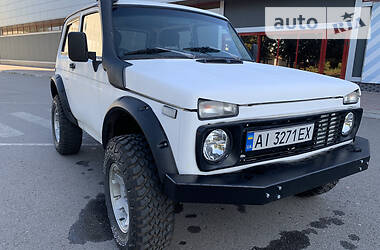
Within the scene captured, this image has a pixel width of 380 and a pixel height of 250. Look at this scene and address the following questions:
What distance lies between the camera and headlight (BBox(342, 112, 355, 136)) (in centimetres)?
260

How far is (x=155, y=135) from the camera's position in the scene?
1983 millimetres

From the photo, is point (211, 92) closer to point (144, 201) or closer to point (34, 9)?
point (144, 201)

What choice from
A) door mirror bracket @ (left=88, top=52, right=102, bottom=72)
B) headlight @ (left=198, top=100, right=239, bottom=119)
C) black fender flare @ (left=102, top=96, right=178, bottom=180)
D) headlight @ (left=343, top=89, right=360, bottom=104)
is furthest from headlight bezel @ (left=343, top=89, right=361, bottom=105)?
door mirror bracket @ (left=88, top=52, right=102, bottom=72)

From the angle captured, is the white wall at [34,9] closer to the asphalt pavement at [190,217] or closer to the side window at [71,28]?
the side window at [71,28]

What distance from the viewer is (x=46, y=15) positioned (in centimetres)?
2670

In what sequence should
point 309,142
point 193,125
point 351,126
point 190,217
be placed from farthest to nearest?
point 190,217, point 351,126, point 309,142, point 193,125

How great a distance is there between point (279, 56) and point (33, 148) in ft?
37.9

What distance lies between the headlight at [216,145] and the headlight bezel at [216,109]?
10 cm

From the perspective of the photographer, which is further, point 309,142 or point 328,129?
point 328,129

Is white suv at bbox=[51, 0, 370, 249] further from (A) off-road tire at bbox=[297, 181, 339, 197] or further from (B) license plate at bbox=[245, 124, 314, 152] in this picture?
(A) off-road tire at bbox=[297, 181, 339, 197]

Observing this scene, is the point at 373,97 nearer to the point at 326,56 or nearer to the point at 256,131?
the point at 326,56

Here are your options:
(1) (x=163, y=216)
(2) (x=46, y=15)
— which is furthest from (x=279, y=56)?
(2) (x=46, y=15)

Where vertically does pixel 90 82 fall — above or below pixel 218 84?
below

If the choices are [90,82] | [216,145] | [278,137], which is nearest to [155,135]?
[216,145]
